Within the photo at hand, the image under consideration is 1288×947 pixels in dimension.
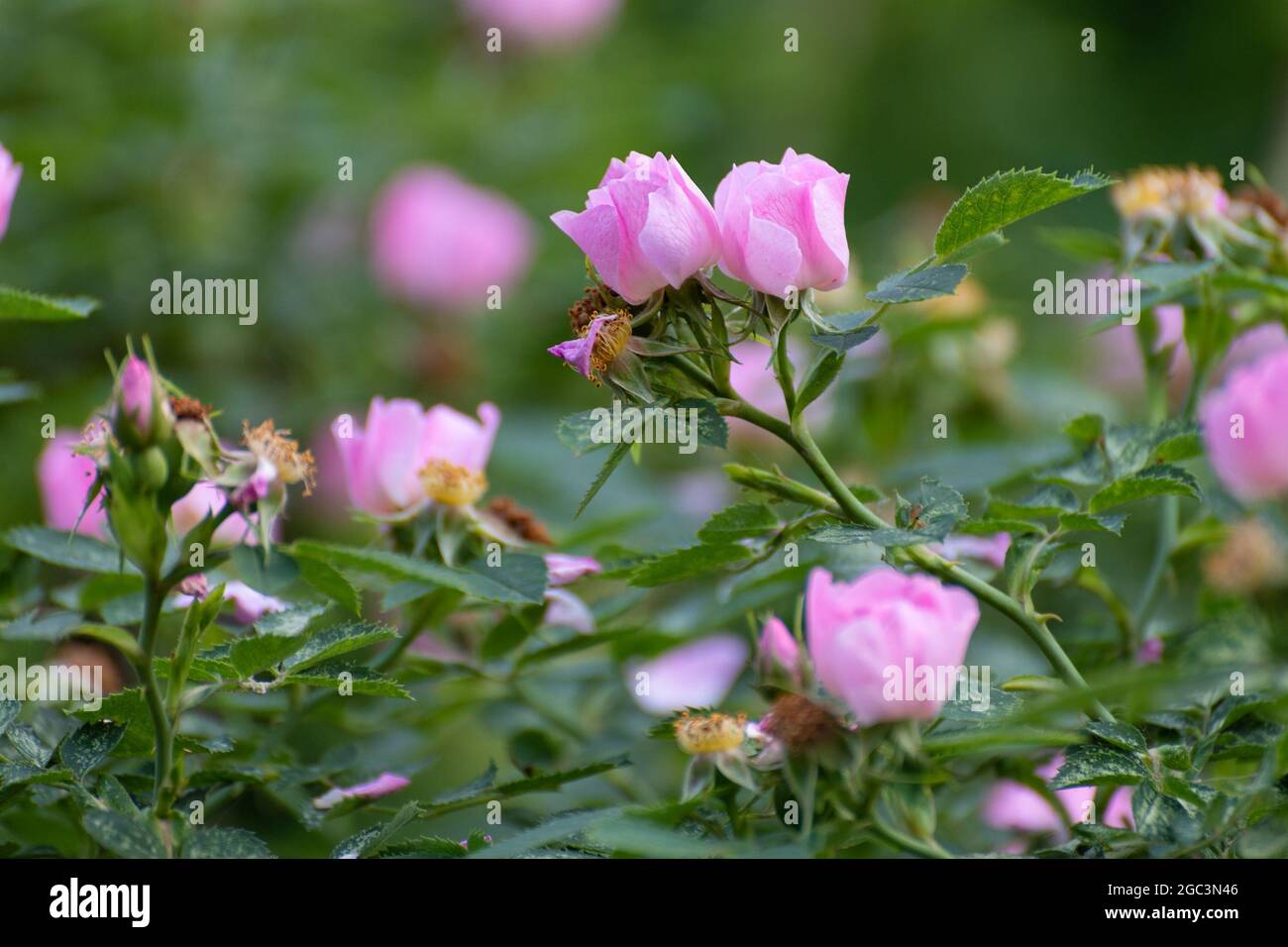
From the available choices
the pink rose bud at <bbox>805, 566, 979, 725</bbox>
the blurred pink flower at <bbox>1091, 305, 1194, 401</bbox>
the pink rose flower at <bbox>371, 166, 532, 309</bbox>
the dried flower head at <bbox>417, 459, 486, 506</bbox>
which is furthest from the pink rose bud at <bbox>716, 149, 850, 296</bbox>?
the pink rose flower at <bbox>371, 166, 532, 309</bbox>

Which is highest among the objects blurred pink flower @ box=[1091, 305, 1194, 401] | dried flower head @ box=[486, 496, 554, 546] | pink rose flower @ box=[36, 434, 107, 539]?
blurred pink flower @ box=[1091, 305, 1194, 401]

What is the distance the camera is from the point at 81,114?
1.68 m

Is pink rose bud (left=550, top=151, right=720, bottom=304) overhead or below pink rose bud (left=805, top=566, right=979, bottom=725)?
overhead

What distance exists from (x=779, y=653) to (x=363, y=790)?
0.89 feet

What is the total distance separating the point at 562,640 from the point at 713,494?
636mm

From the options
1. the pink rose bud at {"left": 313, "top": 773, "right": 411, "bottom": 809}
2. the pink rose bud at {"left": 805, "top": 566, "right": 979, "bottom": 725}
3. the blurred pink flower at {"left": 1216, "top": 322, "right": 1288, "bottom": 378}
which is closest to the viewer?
the pink rose bud at {"left": 805, "top": 566, "right": 979, "bottom": 725}

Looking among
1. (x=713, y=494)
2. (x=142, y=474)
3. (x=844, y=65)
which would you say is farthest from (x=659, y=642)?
(x=844, y=65)

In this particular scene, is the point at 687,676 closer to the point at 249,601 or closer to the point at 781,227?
the point at 249,601

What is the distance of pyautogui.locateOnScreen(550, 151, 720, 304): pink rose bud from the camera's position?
0.65 metres

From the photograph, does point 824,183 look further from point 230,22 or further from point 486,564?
point 230,22

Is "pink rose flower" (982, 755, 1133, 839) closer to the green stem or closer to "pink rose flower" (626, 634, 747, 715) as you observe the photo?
"pink rose flower" (626, 634, 747, 715)

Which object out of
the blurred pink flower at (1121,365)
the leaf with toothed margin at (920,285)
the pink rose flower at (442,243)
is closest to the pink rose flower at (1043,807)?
the leaf with toothed margin at (920,285)

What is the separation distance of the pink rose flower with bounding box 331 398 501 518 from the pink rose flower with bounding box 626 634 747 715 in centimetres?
24

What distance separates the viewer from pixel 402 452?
87 centimetres
